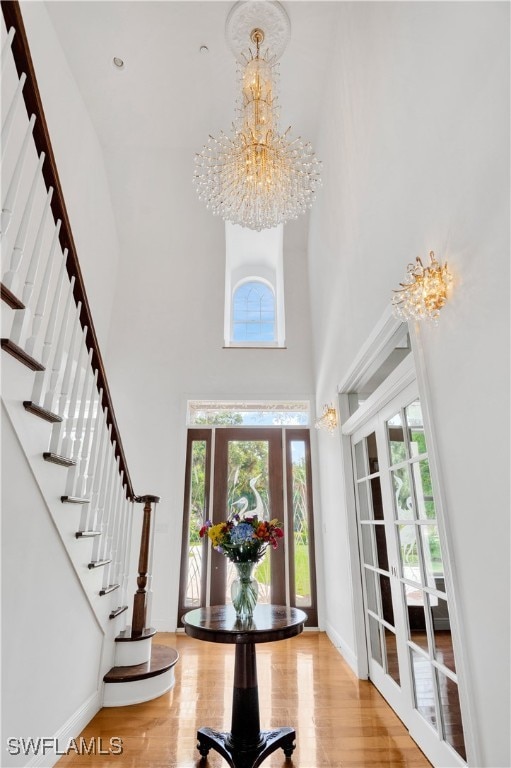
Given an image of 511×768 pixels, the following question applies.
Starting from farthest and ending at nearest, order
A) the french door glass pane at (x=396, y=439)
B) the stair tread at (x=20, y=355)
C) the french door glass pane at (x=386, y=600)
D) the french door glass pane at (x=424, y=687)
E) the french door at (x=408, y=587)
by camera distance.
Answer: the french door glass pane at (x=386, y=600) → the french door glass pane at (x=396, y=439) → the french door glass pane at (x=424, y=687) → the french door at (x=408, y=587) → the stair tread at (x=20, y=355)

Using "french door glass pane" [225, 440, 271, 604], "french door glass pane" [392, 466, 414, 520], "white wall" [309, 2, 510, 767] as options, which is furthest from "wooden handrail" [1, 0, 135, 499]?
"french door glass pane" [225, 440, 271, 604]

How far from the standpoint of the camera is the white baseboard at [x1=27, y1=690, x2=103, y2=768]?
1.86 metres

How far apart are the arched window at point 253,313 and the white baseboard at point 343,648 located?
370 centimetres

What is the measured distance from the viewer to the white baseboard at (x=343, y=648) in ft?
10.7

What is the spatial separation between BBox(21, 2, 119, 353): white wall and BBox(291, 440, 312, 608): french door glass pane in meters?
2.97

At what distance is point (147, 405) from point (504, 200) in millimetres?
4559

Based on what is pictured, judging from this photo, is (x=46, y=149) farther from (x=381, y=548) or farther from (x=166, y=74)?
(x=166, y=74)

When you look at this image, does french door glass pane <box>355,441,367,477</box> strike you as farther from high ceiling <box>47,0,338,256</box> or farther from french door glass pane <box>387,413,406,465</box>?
high ceiling <box>47,0,338,256</box>

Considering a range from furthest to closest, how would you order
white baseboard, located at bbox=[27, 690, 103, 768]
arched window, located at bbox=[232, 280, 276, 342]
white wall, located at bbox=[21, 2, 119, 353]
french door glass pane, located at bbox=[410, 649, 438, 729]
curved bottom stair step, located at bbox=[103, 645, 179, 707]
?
arched window, located at bbox=[232, 280, 276, 342] < white wall, located at bbox=[21, 2, 119, 353] < curved bottom stair step, located at bbox=[103, 645, 179, 707] < french door glass pane, located at bbox=[410, 649, 438, 729] < white baseboard, located at bbox=[27, 690, 103, 768]

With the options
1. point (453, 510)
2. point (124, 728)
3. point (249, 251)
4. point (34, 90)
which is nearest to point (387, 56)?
point (34, 90)

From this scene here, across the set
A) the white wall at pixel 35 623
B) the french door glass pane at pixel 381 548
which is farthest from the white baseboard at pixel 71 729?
the french door glass pane at pixel 381 548

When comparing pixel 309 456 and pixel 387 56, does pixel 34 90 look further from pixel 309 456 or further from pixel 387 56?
pixel 309 456

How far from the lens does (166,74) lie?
4312 mm

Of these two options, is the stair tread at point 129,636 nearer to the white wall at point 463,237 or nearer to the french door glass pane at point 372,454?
the french door glass pane at point 372,454
